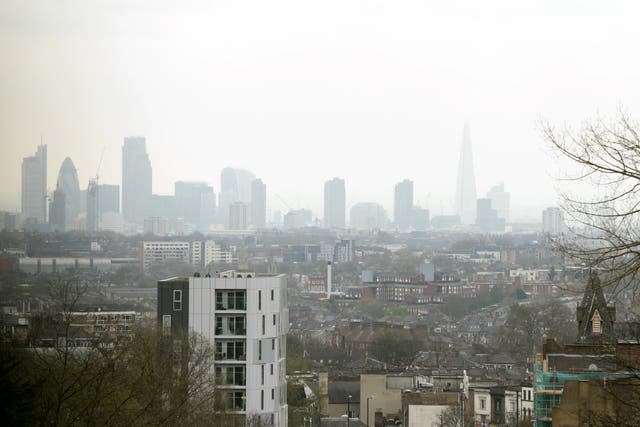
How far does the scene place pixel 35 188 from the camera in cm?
4397

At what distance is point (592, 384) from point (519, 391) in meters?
19.9

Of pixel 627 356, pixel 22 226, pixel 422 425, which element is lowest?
pixel 422 425

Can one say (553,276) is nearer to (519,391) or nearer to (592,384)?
(519,391)

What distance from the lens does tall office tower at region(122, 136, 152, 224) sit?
10888cm

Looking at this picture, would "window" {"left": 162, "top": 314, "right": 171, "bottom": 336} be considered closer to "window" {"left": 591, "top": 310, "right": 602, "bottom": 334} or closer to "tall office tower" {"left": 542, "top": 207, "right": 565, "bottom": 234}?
"tall office tower" {"left": 542, "top": 207, "right": 565, "bottom": 234}

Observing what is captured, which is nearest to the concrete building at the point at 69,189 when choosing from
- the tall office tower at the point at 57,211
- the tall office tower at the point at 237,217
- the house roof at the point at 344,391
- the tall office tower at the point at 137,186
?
the tall office tower at the point at 57,211

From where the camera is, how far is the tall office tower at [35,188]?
33.8m

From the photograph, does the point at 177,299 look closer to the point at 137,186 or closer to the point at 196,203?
the point at 137,186

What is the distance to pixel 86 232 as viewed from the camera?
258 ft

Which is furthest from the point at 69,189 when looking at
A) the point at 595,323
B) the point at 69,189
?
the point at 595,323

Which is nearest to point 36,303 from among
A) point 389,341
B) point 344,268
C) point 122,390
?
point 122,390

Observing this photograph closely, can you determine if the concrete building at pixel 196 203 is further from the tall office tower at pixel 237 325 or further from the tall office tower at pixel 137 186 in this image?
the tall office tower at pixel 237 325

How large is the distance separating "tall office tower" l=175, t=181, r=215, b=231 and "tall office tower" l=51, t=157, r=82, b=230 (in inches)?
2923

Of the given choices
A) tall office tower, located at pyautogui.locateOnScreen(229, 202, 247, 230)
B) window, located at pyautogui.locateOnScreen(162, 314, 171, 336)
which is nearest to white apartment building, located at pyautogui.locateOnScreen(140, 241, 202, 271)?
tall office tower, located at pyautogui.locateOnScreen(229, 202, 247, 230)
